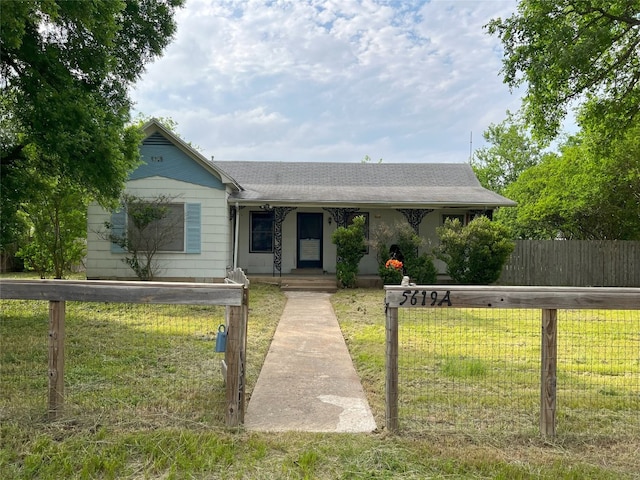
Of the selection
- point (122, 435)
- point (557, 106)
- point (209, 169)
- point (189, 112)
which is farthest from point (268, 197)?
point (189, 112)

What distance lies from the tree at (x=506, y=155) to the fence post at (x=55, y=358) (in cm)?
3460

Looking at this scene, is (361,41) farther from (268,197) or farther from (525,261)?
(525,261)

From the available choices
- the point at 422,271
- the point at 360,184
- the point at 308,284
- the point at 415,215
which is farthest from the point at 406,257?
the point at 360,184

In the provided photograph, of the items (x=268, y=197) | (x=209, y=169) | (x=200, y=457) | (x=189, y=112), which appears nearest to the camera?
(x=200, y=457)

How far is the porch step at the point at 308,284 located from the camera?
531 inches

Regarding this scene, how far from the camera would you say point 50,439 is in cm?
324

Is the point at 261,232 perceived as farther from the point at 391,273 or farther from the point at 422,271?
the point at 422,271

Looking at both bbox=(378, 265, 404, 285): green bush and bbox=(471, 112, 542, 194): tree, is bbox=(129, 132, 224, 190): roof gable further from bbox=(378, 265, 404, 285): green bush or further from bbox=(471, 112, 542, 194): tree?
bbox=(471, 112, 542, 194): tree

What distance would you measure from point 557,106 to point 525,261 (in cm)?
606

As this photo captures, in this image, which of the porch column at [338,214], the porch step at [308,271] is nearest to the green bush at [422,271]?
the porch column at [338,214]

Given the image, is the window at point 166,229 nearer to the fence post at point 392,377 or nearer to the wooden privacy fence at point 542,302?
the fence post at point 392,377

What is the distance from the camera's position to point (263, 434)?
344cm

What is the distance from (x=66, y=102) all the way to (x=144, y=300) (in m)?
4.63

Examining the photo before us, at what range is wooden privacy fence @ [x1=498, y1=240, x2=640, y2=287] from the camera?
51.7 feet
